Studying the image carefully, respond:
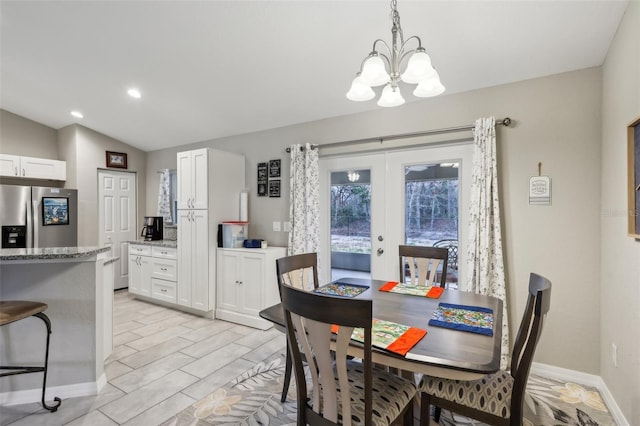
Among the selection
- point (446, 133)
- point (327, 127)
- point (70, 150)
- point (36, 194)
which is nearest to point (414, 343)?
point (446, 133)

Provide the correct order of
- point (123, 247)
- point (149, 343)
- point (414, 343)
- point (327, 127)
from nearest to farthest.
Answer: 1. point (414, 343)
2. point (149, 343)
3. point (327, 127)
4. point (123, 247)

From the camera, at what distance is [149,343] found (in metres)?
3.15

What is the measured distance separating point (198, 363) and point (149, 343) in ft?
2.53

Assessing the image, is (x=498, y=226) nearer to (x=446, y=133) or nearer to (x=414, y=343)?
(x=446, y=133)

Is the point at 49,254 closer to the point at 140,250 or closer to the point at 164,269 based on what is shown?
the point at 164,269

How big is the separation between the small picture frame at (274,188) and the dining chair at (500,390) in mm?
2840

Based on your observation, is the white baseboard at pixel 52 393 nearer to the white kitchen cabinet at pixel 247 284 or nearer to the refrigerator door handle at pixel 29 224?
the white kitchen cabinet at pixel 247 284

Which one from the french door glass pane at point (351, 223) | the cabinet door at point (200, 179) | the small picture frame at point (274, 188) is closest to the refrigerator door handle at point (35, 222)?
the cabinet door at point (200, 179)

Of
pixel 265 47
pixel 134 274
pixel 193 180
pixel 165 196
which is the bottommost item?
pixel 134 274

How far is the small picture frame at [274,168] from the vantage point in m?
3.95

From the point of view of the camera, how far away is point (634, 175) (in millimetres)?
1725

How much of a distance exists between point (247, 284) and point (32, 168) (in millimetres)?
3628

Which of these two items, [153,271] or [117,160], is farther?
[117,160]

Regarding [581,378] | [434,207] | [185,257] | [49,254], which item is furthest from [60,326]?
[581,378]
